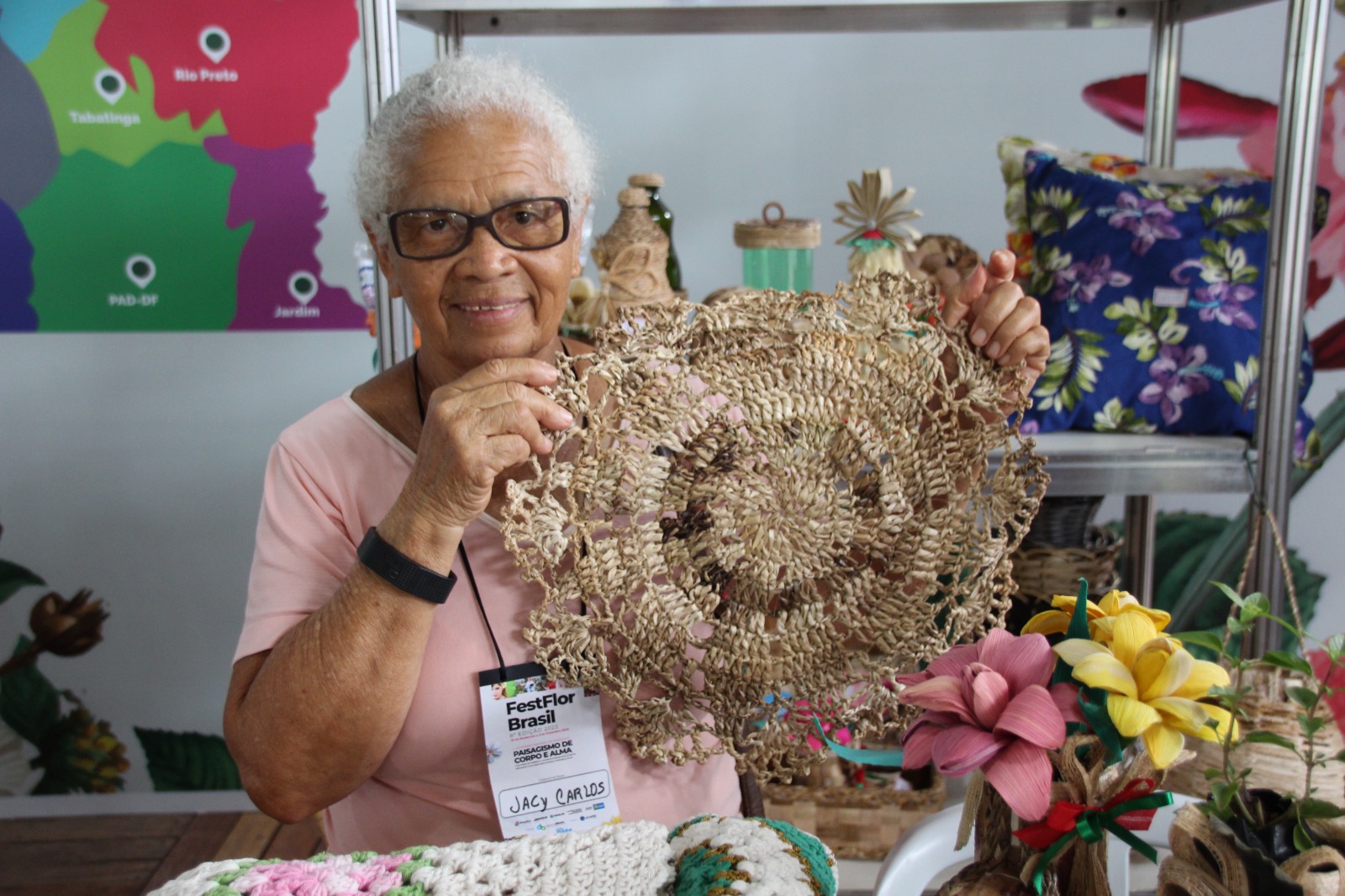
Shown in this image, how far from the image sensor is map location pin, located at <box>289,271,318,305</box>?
2303 mm

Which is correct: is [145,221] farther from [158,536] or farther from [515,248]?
[515,248]

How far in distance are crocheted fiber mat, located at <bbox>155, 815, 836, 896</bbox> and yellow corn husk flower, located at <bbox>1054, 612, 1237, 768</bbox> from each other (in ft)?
0.92

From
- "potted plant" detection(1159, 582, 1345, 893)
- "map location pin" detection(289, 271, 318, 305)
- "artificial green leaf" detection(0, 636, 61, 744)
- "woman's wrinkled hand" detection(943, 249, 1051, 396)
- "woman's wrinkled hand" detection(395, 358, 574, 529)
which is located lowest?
"artificial green leaf" detection(0, 636, 61, 744)

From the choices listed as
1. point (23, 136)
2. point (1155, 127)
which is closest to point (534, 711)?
point (1155, 127)

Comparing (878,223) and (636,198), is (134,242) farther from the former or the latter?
(878,223)

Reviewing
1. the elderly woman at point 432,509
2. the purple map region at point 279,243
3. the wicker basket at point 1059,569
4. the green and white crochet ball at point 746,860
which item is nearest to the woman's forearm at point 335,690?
the elderly woman at point 432,509

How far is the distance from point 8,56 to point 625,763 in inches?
81.3

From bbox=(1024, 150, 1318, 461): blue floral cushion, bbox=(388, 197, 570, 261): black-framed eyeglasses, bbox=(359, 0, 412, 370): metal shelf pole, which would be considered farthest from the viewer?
bbox=(1024, 150, 1318, 461): blue floral cushion

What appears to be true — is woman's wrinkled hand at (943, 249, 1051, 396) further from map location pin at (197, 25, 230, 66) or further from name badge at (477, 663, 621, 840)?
map location pin at (197, 25, 230, 66)

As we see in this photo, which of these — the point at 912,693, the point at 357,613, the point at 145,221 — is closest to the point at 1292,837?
the point at 912,693

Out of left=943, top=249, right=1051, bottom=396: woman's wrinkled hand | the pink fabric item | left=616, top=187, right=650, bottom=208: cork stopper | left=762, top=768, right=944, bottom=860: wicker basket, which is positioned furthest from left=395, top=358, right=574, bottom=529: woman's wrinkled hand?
left=762, top=768, right=944, bottom=860: wicker basket

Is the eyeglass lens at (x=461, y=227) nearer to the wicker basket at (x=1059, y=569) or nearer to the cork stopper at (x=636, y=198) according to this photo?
the cork stopper at (x=636, y=198)

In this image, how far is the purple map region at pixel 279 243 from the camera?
224cm

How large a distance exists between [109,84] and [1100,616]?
2.29 metres
